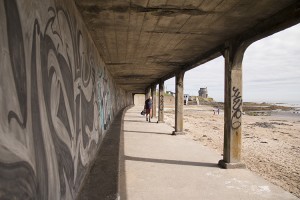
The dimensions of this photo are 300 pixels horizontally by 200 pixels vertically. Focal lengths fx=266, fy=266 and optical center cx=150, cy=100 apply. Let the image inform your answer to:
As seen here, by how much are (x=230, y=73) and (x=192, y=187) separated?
10.8ft

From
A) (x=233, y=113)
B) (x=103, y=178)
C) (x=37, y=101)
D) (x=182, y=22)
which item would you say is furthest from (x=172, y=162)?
(x=37, y=101)

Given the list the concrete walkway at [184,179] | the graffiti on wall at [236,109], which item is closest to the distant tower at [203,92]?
the concrete walkway at [184,179]

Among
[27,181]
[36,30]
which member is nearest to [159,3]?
[36,30]

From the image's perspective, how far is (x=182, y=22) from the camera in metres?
5.57

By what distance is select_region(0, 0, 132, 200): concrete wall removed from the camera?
5.79 ft

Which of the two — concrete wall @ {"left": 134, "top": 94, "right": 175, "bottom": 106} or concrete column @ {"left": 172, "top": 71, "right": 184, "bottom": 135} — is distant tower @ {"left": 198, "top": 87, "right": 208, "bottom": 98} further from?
concrete column @ {"left": 172, "top": 71, "right": 184, "bottom": 135}

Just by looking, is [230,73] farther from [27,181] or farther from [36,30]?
[27,181]

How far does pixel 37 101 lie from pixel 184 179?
4.71 metres

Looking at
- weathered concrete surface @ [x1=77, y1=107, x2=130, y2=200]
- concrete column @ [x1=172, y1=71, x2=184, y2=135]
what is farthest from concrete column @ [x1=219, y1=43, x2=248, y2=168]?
concrete column @ [x1=172, y1=71, x2=184, y2=135]

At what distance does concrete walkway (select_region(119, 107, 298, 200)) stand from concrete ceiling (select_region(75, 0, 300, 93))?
335 centimetres

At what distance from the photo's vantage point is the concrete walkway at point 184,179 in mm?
5379

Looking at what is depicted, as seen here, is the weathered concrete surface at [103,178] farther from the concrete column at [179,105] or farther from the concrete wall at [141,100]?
the concrete wall at [141,100]

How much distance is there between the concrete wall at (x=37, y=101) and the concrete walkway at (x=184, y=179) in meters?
2.05

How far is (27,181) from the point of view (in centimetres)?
201
